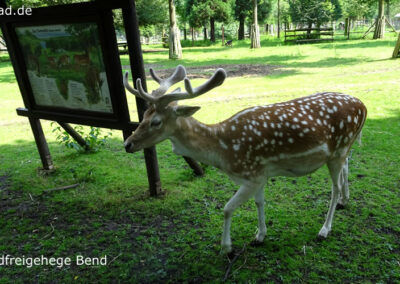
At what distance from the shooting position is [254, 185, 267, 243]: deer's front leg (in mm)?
3164

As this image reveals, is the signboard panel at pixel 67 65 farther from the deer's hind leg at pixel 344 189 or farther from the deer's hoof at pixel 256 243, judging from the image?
the deer's hind leg at pixel 344 189

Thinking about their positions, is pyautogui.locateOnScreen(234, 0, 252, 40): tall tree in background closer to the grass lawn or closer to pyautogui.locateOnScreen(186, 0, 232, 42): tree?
pyautogui.locateOnScreen(186, 0, 232, 42): tree

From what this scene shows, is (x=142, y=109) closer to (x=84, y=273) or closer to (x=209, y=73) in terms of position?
(x=84, y=273)

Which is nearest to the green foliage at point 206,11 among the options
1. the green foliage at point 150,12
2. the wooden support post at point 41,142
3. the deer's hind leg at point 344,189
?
the green foliage at point 150,12

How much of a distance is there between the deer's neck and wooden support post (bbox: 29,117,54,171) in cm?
330

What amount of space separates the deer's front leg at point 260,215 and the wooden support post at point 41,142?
3.88 metres

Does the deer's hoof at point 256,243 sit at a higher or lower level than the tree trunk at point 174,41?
lower

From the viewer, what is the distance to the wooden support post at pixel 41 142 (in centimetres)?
509

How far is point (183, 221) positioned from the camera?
382cm

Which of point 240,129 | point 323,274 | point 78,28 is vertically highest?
point 78,28

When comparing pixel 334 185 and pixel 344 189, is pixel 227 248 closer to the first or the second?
pixel 334 185

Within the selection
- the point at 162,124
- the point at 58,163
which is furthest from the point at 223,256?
the point at 58,163

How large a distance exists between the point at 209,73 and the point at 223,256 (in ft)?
36.9

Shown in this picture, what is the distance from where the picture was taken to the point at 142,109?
3.87 metres
